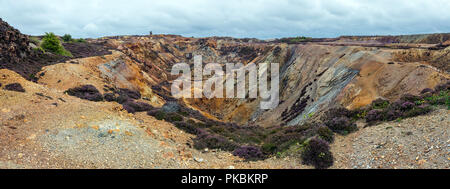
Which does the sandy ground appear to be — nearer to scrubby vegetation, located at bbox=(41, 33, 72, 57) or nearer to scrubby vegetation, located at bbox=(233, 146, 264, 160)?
scrubby vegetation, located at bbox=(233, 146, 264, 160)

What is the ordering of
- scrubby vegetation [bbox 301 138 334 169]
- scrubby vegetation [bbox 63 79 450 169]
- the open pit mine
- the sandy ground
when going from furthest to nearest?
scrubby vegetation [bbox 63 79 450 169] → scrubby vegetation [bbox 301 138 334 169] → the open pit mine → the sandy ground

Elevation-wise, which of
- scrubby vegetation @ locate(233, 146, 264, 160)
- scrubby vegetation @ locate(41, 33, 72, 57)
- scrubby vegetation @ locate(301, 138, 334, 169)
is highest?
scrubby vegetation @ locate(41, 33, 72, 57)

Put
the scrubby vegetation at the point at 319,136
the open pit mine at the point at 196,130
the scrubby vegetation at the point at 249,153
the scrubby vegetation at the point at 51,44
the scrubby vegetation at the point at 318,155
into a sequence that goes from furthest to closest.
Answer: the scrubby vegetation at the point at 51,44 < the scrubby vegetation at the point at 249,153 < the scrubby vegetation at the point at 319,136 < the scrubby vegetation at the point at 318,155 < the open pit mine at the point at 196,130

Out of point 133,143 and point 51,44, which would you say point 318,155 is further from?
point 51,44

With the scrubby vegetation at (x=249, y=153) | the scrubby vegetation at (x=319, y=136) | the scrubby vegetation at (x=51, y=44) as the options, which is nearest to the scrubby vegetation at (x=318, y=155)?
the scrubby vegetation at (x=319, y=136)

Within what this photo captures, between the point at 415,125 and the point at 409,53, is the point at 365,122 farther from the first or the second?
the point at 409,53

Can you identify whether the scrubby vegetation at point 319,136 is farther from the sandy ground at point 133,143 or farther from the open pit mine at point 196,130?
the sandy ground at point 133,143

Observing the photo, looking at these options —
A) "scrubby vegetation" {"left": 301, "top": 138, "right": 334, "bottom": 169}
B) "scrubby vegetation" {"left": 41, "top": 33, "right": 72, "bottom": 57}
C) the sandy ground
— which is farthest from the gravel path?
"scrubby vegetation" {"left": 41, "top": 33, "right": 72, "bottom": 57}

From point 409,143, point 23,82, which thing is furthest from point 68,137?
point 409,143

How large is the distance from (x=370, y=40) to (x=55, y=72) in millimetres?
91160

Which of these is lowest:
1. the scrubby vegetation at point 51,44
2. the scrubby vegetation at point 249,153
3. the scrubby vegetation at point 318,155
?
the scrubby vegetation at point 249,153

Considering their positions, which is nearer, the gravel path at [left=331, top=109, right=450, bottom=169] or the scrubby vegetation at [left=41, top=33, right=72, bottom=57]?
the gravel path at [left=331, top=109, right=450, bottom=169]

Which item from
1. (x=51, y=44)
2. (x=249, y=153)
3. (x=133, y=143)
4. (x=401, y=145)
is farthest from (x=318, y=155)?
(x=51, y=44)

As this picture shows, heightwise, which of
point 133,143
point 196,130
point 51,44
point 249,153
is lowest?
point 249,153
